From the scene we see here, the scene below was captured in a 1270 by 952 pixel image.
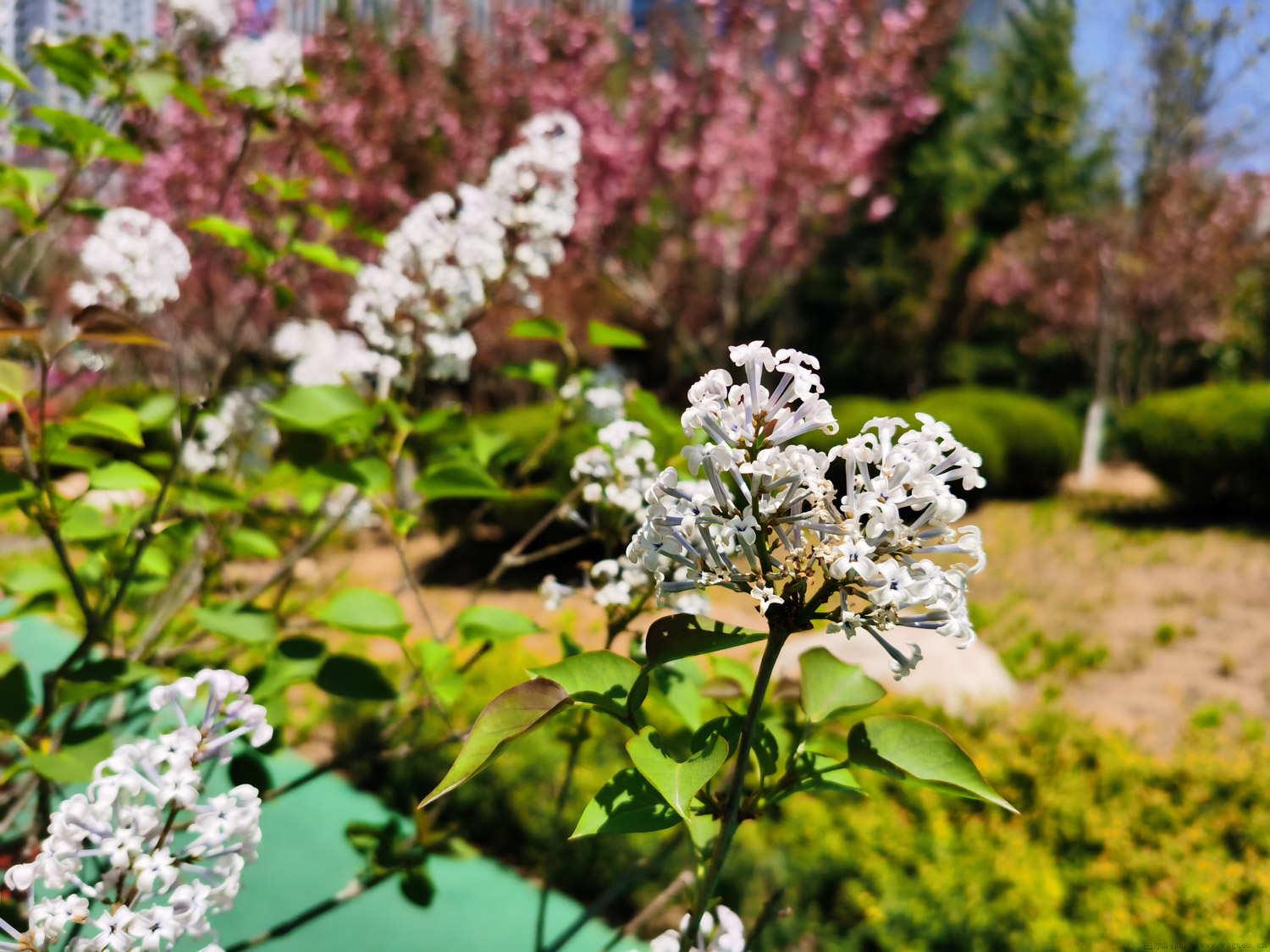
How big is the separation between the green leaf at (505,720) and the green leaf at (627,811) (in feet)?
0.24

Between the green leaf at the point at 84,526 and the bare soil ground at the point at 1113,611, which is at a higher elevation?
the green leaf at the point at 84,526

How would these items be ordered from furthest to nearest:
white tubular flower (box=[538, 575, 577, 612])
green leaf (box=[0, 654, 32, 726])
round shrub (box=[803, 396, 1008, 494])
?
round shrub (box=[803, 396, 1008, 494]) → white tubular flower (box=[538, 575, 577, 612]) → green leaf (box=[0, 654, 32, 726])

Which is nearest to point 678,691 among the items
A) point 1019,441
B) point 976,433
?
point 976,433

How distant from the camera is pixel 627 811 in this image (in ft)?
2.36

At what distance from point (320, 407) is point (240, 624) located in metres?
0.34

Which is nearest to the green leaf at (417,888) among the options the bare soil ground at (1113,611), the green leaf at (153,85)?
the green leaf at (153,85)

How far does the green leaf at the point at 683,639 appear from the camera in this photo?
2.30 ft

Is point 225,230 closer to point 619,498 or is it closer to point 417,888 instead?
point 619,498

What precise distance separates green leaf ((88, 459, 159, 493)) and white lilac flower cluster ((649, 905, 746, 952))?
87cm

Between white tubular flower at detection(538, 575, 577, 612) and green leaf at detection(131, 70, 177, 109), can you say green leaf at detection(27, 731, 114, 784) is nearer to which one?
white tubular flower at detection(538, 575, 577, 612)

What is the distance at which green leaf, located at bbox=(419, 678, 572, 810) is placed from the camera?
662mm

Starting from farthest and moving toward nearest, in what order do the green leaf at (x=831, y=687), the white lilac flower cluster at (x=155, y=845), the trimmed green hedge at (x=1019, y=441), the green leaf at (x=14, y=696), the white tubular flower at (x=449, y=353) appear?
1. the trimmed green hedge at (x=1019, y=441)
2. the white tubular flower at (x=449, y=353)
3. the green leaf at (x=14, y=696)
4. the green leaf at (x=831, y=687)
5. the white lilac flower cluster at (x=155, y=845)

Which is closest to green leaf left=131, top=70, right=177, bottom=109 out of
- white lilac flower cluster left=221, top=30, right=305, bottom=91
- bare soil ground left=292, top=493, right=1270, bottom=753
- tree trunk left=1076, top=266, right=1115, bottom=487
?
white lilac flower cluster left=221, top=30, right=305, bottom=91

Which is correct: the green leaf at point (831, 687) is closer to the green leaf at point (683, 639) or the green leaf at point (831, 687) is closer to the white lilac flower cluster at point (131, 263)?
the green leaf at point (683, 639)
